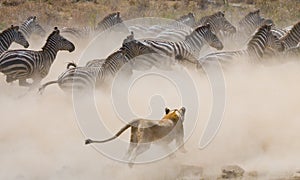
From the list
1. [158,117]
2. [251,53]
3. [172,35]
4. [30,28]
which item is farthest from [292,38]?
[30,28]

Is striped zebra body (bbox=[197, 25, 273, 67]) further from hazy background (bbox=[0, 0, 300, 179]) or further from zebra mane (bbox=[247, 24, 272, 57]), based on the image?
hazy background (bbox=[0, 0, 300, 179])

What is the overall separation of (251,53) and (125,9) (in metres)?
12.2

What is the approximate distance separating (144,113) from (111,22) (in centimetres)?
786

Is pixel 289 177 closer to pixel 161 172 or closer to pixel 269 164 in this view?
pixel 269 164

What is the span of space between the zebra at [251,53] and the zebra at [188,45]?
0.58m

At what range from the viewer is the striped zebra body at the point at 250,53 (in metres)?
11.5

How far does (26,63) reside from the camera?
10891mm

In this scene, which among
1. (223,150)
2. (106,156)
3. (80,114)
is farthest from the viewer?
(80,114)

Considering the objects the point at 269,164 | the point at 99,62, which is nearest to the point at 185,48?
the point at 99,62

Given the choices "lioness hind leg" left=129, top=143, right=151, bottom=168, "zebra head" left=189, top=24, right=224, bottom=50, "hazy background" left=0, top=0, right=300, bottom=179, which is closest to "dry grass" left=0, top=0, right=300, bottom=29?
"hazy background" left=0, top=0, right=300, bottom=179

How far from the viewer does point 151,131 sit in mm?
7117

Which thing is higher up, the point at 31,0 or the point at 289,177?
the point at 31,0

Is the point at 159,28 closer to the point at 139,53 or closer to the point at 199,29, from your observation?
the point at 199,29

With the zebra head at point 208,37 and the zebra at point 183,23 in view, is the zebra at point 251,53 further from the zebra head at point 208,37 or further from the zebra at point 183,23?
the zebra at point 183,23
